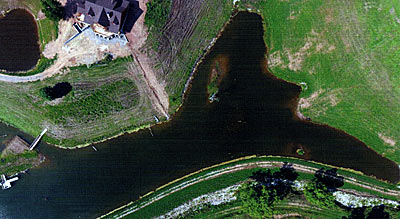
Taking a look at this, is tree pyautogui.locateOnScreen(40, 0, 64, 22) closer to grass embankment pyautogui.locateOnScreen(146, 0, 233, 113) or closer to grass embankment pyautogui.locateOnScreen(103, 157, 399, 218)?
grass embankment pyautogui.locateOnScreen(146, 0, 233, 113)

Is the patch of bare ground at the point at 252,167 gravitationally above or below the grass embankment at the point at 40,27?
below

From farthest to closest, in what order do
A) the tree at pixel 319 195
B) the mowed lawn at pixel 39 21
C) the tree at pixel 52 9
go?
the mowed lawn at pixel 39 21 → the tree at pixel 52 9 → the tree at pixel 319 195

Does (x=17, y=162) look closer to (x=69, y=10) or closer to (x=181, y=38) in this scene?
(x=69, y=10)

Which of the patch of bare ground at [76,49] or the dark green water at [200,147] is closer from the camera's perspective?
the dark green water at [200,147]

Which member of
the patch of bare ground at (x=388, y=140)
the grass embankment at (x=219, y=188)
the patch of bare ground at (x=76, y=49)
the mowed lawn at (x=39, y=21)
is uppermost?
the mowed lawn at (x=39, y=21)

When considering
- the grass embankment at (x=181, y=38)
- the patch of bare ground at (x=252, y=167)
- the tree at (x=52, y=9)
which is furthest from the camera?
the grass embankment at (x=181, y=38)

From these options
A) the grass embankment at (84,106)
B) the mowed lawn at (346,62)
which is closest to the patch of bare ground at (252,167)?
the mowed lawn at (346,62)

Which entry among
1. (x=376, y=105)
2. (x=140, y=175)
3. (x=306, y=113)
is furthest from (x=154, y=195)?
(x=376, y=105)

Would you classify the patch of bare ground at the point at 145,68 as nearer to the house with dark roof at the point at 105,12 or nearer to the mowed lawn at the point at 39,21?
the house with dark roof at the point at 105,12

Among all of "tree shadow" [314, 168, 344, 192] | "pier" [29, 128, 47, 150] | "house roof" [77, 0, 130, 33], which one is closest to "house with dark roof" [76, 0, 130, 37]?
"house roof" [77, 0, 130, 33]
